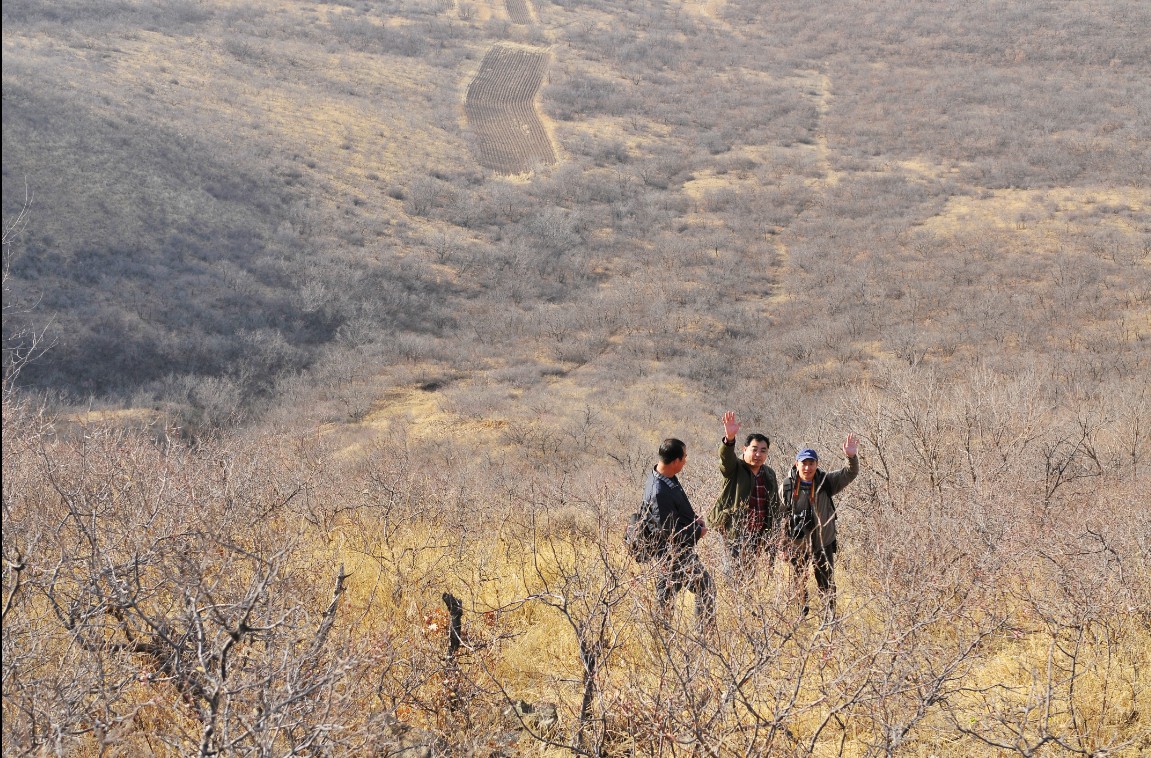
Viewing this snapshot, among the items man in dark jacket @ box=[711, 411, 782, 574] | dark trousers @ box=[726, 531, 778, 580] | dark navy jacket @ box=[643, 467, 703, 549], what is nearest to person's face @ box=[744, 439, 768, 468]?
man in dark jacket @ box=[711, 411, 782, 574]

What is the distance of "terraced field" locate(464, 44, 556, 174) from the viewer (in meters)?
35.9

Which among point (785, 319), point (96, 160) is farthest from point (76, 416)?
point (785, 319)

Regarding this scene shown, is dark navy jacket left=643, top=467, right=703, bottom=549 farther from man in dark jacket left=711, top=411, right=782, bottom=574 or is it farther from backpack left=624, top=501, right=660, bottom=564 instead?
man in dark jacket left=711, top=411, right=782, bottom=574

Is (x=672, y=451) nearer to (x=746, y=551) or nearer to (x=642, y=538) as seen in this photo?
(x=642, y=538)

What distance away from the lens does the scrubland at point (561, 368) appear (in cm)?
367

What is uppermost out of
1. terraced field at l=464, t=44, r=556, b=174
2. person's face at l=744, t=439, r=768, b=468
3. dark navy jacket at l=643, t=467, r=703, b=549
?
person's face at l=744, t=439, r=768, b=468

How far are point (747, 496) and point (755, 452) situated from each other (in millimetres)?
274

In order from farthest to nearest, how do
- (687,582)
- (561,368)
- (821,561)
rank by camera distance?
(561,368)
(821,561)
(687,582)

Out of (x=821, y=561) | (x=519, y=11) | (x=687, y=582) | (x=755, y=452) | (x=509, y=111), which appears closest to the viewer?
(x=687, y=582)

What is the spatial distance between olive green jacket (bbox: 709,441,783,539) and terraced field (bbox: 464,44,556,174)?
31.1 metres

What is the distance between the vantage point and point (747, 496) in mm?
4953

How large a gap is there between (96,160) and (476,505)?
70.4 ft

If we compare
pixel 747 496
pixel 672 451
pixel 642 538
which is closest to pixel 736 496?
pixel 747 496

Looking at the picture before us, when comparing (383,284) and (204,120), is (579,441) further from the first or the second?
(204,120)
